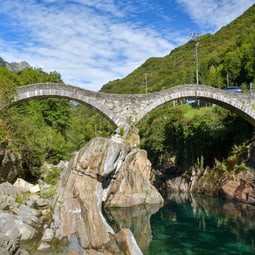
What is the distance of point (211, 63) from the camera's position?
206 feet

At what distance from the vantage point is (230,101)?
27281 mm

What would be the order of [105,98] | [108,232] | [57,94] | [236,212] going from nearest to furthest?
[108,232], [236,212], [57,94], [105,98]

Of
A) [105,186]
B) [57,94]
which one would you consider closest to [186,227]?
[105,186]

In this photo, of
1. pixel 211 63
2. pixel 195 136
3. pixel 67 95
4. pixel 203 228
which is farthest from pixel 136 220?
pixel 211 63

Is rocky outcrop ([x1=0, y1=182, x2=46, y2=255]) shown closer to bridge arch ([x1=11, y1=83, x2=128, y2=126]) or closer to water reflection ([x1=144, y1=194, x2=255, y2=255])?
water reflection ([x1=144, y1=194, x2=255, y2=255])

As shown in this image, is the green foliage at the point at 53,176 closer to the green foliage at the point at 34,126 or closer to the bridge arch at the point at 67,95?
the green foliage at the point at 34,126

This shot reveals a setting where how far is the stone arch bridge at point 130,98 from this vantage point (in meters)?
22.9

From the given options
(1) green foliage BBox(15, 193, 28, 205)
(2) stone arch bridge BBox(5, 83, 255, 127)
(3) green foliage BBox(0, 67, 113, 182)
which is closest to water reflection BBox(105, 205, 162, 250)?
(1) green foliage BBox(15, 193, 28, 205)

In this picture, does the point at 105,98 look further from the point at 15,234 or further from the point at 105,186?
the point at 15,234

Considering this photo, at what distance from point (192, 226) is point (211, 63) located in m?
49.2

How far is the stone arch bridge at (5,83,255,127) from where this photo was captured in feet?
75.1

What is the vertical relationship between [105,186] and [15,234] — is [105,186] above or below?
above

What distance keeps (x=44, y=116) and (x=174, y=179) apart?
49.4 feet

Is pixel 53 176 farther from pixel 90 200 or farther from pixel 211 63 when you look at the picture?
pixel 211 63
